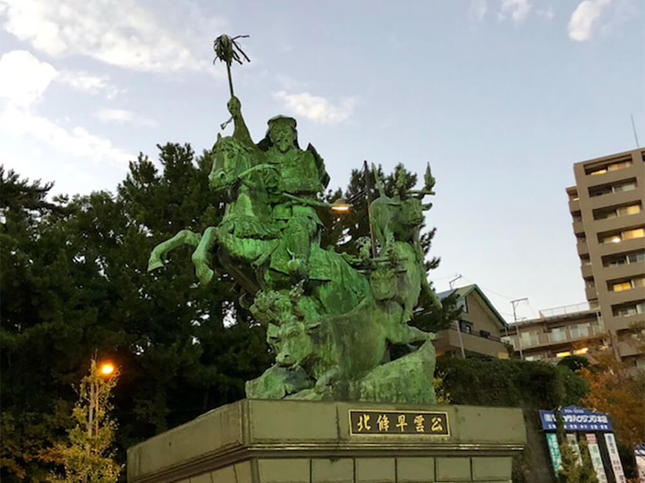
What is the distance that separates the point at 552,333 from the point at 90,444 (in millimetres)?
38641

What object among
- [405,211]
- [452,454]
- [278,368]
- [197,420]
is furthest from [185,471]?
[405,211]

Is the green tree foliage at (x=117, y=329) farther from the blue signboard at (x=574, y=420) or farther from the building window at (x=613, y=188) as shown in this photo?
the building window at (x=613, y=188)

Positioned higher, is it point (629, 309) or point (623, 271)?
point (623, 271)

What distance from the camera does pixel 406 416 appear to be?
16.9 ft

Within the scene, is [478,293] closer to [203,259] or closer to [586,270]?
[586,270]

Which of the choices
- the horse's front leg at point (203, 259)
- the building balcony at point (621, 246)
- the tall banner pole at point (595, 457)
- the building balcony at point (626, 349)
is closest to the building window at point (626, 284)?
the building balcony at point (621, 246)

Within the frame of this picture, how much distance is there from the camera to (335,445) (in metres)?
4.76

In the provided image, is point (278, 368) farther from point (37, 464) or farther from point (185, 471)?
point (37, 464)

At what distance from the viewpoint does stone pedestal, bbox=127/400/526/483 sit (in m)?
4.54

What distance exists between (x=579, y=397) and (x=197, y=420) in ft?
80.7

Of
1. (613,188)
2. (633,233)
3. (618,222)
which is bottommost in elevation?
(633,233)

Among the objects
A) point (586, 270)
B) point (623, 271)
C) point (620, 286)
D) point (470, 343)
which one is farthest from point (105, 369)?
point (586, 270)

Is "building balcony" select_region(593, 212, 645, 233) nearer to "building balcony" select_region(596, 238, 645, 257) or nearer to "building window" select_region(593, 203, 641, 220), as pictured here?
"building window" select_region(593, 203, 641, 220)

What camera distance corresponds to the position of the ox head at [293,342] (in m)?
5.58
